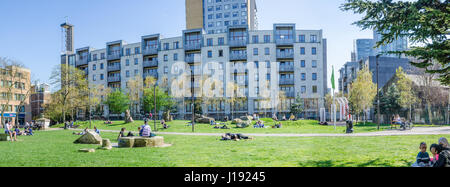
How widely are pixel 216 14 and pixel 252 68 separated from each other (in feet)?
113

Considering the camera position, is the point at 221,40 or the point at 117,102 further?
the point at 221,40

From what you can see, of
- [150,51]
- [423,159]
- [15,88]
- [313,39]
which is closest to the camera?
[423,159]

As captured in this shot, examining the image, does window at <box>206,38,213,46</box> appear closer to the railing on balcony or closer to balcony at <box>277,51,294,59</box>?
the railing on balcony

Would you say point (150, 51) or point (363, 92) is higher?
point (150, 51)

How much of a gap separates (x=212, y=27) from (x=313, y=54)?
38281mm

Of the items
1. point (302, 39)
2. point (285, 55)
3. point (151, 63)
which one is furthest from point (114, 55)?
point (302, 39)

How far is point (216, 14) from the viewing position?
8556cm

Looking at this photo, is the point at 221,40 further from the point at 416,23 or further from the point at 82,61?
the point at 416,23

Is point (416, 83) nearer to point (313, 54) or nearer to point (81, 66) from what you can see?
point (313, 54)

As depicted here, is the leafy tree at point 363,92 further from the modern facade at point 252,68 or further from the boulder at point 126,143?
the boulder at point 126,143

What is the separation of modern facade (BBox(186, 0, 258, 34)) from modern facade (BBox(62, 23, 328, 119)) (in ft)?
77.5

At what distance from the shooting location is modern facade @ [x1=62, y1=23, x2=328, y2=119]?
2263 inches

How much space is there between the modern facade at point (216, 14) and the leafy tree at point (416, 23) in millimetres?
74229
